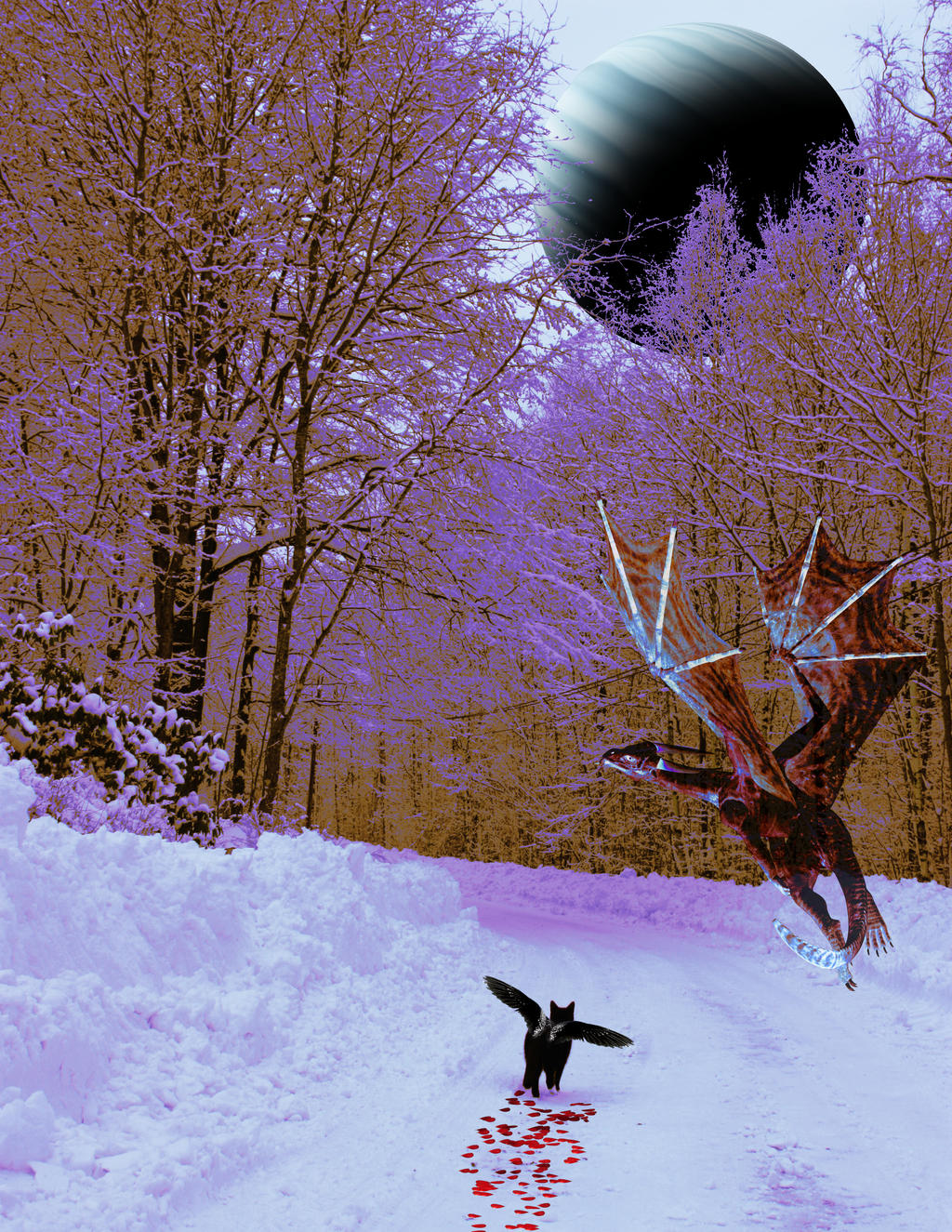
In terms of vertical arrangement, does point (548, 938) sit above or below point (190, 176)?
below

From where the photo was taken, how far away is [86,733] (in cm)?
738

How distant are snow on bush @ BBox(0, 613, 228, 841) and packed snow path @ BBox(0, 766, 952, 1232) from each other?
984 millimetres

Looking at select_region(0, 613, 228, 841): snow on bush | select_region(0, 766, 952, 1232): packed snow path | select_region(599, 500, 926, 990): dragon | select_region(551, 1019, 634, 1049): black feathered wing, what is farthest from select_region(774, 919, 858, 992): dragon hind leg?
select_region(0, 613, 228, 841): snow on bush

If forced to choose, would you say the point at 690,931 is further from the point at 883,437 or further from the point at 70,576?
the point at 70,576

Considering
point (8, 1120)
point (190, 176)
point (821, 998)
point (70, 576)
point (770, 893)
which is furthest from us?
point (770, 893)

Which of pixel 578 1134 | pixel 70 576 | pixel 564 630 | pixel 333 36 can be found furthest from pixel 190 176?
pixel 578 1134

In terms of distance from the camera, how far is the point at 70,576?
8758 millimetres

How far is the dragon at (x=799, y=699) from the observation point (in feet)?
8.25

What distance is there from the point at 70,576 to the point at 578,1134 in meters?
6.65

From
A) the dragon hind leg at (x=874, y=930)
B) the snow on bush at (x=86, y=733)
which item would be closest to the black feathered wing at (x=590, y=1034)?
the dragon hind leg at (x=874, y=930)

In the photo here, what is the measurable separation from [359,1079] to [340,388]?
8044 mm

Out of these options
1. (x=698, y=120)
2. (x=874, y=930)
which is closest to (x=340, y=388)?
(x=698, y=120)

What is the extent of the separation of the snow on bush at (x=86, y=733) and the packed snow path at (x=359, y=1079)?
98 centimetres

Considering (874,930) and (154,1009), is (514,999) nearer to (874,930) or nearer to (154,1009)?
(154,1009)
